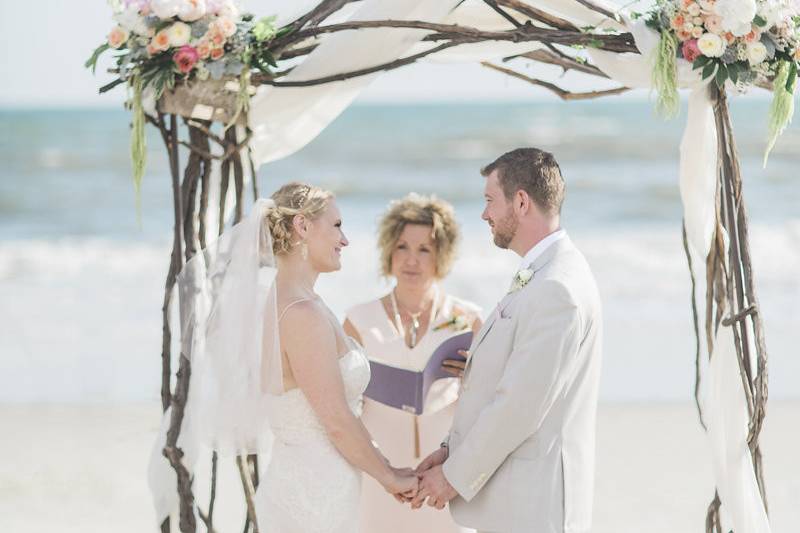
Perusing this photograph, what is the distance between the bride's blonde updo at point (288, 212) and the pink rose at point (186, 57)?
1.76ft

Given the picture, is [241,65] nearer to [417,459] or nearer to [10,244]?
[417,459]

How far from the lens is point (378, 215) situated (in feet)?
30.4

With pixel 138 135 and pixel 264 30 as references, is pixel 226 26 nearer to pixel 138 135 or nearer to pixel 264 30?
pixel 264 30

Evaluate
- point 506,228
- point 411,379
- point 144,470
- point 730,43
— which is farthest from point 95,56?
point 144,470

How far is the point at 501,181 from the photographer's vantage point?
159 inches

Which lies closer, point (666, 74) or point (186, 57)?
point (666, 74)

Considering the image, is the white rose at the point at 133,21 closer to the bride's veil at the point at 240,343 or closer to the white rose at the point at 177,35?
A: the white rose at the point at 177,35

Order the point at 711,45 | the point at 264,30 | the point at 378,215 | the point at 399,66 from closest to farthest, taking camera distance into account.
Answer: the point at 711,45
the point at 264,30
the point at 399,66
the point at 378,215

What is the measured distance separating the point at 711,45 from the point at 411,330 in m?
2.02

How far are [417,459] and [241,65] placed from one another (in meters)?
1.93

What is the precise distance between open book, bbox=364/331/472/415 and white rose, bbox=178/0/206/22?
66.4 inches

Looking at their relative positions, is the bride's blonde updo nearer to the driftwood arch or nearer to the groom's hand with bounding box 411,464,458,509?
the driftwood arch

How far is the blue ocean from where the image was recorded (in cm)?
988

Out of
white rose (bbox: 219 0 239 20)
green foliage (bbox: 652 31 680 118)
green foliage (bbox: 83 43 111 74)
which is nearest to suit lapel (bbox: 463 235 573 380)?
green foliage (bbox: 652 31 680 118)
